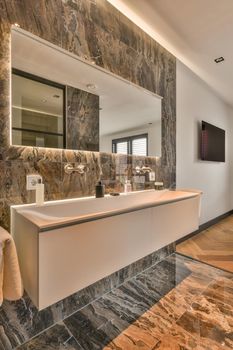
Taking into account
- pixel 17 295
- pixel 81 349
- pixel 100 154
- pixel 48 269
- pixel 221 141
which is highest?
pixel 221 141

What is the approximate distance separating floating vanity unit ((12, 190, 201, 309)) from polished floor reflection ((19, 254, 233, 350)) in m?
0.55

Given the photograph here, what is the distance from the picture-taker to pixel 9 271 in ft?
3.17

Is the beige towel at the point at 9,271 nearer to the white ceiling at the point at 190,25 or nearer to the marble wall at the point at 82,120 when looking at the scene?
→ the marble wall at the point at 82,120

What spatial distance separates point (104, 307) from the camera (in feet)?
5.45

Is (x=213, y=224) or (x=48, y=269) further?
(x=213, y=224)

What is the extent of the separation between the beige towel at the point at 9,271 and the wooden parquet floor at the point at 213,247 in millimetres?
2166

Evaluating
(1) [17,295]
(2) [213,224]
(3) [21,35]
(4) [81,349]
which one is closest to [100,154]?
(3) [21,35]

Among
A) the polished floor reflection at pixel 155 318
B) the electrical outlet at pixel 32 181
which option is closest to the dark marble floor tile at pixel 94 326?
the polished floor reflection at pixel 155 318

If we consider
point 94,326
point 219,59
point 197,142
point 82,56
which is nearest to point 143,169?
point 82,56

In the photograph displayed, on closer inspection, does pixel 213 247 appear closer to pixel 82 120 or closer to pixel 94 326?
pixel 94 326

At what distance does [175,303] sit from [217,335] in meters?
0.38

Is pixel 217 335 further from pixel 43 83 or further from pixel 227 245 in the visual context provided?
pixel 43 83

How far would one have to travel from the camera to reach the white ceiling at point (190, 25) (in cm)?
184

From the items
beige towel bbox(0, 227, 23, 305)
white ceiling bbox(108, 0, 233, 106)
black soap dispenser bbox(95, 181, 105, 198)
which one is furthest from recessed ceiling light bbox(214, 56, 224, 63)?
beige towel bbox(0, 227, 23, 305)
